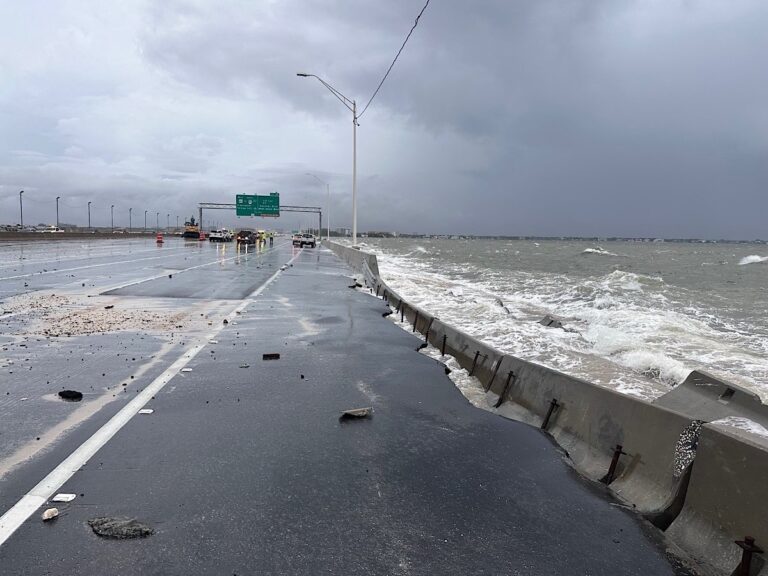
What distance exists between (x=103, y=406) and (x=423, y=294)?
61.1ft

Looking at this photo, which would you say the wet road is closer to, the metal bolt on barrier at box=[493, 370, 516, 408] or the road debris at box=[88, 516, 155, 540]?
the road debris at box=[88, 516, 155, 540]

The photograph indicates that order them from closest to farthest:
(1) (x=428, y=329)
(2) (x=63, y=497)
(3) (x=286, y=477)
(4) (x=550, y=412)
A: (2) (x=63, y=497) < (3) (x=286, y=477) < (4) (x=550, y=412) < (1) (x=428, y=329)

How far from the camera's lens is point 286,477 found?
4473 millimetres

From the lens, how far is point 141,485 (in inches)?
166

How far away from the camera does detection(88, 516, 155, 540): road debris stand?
11.5 feet

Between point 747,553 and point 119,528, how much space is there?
383 centimetres

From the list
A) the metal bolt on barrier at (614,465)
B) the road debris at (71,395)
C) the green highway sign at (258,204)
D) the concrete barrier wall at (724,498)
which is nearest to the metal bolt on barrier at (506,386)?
the metal bolt on barrier at (614,465)

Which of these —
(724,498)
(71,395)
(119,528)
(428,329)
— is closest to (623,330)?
(428,329)

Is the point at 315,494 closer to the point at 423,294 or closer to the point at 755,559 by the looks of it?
the point at 755,559

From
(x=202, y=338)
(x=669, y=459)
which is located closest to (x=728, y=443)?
(x=669, y=459)

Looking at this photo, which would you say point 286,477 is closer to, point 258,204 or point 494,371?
point 494,371

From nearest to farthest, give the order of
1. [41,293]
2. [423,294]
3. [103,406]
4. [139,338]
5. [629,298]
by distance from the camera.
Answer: [103,406]
[139,338]
[41,293]
[423,294]
[629,298]

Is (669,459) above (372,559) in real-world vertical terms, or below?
above

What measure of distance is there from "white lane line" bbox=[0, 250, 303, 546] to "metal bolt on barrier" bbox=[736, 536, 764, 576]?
4366 mm
